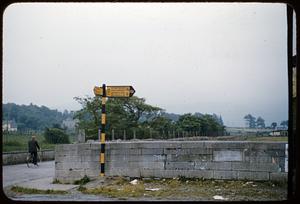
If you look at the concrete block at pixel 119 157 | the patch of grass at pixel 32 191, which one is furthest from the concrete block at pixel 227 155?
the patch of grass at pixel 32 191

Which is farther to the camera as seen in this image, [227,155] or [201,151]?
[201,151]

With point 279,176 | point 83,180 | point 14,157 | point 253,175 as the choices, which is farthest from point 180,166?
point 14,157

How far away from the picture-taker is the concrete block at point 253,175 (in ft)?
26.2

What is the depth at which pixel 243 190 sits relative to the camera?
7.45 meters

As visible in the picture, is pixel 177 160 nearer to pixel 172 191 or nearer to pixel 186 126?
pixel 172 191

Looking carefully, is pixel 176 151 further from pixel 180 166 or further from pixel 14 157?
pixel 14 157

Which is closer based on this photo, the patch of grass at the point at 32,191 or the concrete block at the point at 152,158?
the patch of grass at the point at 32,191

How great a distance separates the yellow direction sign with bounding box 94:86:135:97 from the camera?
9.40 metres

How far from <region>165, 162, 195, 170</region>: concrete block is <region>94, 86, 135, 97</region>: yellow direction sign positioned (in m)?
1.95

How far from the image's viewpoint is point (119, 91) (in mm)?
9500

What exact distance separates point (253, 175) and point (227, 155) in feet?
2.17

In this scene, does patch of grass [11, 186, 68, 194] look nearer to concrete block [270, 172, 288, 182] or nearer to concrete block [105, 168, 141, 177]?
concrete block [105, 168, 141, 177]

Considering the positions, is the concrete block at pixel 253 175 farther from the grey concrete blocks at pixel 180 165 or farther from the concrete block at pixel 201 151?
the grey concrete blocks at pixel 180 165
